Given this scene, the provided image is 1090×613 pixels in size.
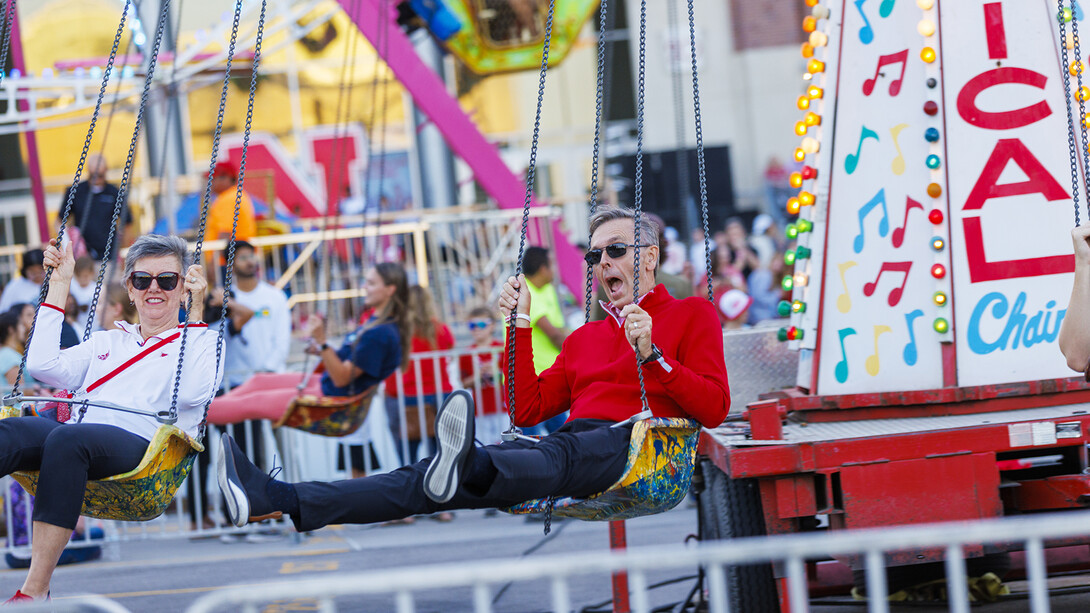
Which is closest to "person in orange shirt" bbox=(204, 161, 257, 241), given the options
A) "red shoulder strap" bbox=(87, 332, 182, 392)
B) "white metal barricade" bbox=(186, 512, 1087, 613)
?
"red shoulder strap" bbox=(87, 332, 182, 392)

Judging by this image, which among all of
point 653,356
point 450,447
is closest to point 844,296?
point 653,356

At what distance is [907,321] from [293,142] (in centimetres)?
1545

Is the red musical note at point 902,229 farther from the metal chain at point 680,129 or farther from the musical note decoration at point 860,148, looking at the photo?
the metal chain at point 680,129

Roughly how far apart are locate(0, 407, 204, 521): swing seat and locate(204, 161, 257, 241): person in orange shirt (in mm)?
6583

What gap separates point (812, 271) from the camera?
220 inches

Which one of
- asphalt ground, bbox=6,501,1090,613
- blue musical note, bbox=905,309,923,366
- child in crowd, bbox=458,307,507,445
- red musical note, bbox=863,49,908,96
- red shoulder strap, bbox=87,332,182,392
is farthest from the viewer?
child in crowd, bbox=458,307,507,445

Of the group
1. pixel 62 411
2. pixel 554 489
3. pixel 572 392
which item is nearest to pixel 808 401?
pixel 572 392

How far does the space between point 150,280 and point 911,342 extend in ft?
10.6

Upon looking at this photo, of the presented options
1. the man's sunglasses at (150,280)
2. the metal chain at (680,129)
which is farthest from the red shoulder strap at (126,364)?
the metal chain at (680,129)

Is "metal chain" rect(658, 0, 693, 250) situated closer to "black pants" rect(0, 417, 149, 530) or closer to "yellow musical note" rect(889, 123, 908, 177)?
"yellow musical note" rect(889, 123, 908, 177)

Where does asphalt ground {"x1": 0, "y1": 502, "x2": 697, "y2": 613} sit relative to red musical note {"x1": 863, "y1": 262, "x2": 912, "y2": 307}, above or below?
below

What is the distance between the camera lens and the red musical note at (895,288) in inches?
210

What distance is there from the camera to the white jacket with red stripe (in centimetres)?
480

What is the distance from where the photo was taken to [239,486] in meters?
3.91
